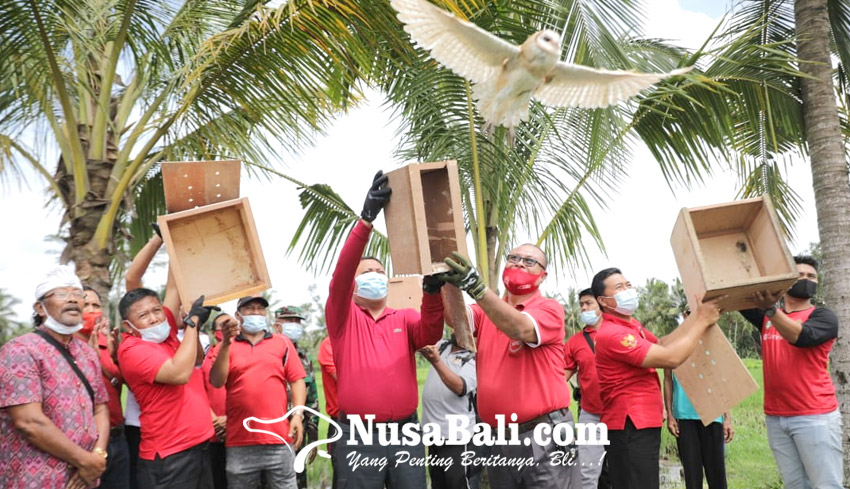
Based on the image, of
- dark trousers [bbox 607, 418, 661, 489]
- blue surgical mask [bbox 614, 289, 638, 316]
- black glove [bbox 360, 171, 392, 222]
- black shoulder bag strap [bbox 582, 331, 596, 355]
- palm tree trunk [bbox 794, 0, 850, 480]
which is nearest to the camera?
black glove [bbox 360, 171, 392, 222]

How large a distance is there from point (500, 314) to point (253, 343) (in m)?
2.54

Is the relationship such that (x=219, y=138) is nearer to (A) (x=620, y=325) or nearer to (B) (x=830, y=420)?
(A) (x=620, y=325)

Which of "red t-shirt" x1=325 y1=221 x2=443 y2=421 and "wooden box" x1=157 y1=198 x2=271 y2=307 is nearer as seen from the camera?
"red t-shirt" x1=325 y1=221 x2=443 y2=421

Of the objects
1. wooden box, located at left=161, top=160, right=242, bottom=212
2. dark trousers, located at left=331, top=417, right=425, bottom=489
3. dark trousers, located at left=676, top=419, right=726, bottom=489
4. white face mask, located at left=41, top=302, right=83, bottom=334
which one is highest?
wooden box, located at left=161, top=160, right=242, bottom=212

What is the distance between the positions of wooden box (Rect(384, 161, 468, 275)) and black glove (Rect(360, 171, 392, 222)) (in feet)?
0.11

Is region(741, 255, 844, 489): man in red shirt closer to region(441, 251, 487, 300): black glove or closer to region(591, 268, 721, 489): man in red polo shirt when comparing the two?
region(591, 268, 721, 489): man in red polo shirt

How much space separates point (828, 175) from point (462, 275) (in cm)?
488

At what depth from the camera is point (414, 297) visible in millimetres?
5977

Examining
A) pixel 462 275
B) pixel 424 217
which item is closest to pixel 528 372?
pixel 462 275

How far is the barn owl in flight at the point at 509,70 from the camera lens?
3.40 m

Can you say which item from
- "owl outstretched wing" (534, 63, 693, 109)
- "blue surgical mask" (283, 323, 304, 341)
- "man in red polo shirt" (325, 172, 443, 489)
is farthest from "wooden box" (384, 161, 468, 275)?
"blue surgical mask" (283, 323, 304, 341)

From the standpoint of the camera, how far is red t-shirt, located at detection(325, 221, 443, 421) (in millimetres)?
3799

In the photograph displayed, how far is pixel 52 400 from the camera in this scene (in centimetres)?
375

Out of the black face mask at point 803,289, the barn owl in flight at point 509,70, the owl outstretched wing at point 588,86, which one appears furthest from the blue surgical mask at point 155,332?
the black face mask at point 803,289
